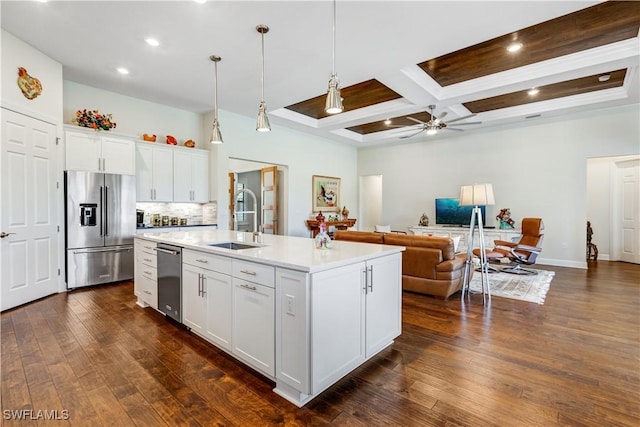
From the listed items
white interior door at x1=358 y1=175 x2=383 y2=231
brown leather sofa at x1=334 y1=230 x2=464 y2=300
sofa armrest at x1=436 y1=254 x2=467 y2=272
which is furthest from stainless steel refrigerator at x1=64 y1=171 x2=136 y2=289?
white interior door at x1=358 y1=175 x2=383 y2=231

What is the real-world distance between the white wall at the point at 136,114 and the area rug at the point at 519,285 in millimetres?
→ 5924

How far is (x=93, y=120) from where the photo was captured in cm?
470

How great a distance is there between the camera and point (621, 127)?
5.76m

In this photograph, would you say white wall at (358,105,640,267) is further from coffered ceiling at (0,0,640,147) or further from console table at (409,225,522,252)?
coffered ceiling at (0,0,640,147)

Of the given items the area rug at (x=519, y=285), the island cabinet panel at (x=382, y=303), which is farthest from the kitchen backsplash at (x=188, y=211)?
the area rug at (x=519, y=285)

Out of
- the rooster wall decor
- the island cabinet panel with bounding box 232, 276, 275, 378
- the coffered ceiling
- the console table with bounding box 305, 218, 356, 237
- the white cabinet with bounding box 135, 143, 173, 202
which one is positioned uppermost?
the coffered ceiling

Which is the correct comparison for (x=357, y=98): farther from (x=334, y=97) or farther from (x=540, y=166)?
(x=540, y=166)

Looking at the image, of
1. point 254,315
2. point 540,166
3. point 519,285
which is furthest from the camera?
point 540,166

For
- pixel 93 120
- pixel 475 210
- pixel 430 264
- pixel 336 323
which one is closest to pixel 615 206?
pixel 475 210

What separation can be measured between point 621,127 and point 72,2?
869cm

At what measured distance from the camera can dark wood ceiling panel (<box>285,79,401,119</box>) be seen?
16.9 feet

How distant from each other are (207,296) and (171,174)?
12.5ft

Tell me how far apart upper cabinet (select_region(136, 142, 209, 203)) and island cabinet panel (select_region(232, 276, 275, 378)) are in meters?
4.01

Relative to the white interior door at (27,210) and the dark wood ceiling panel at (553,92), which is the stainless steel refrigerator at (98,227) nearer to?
the white interior door at (27,210)
